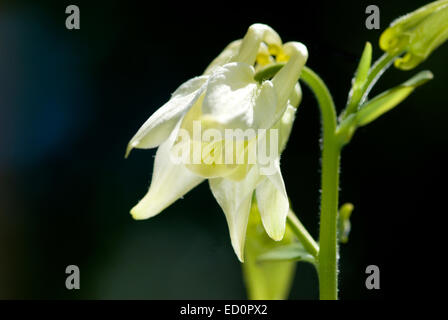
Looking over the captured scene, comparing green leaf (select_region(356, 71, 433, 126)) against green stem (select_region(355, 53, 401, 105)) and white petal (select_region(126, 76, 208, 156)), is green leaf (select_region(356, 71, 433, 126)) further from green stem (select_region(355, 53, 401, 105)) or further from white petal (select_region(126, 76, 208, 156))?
white petal (select_region(126, 76, 208, 156))

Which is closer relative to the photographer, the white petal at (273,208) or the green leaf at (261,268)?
the white petal at (273,208)

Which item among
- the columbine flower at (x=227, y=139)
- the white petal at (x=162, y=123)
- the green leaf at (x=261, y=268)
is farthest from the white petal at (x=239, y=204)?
the green leaf at (x=261, y=268)

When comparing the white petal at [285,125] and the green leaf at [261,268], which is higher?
the white petal at [285,125]

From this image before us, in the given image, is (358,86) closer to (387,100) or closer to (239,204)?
(387,100)

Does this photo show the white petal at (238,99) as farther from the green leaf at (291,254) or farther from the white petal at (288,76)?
the green leaf at (291,254)

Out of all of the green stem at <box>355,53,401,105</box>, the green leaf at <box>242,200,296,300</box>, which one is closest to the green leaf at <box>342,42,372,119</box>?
the green stem at <box>355,53,401,105</box>

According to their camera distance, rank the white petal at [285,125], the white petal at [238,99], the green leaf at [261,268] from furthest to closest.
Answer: the green leaf at [261,268], the white petal at [285,125], the white petal at [238,99]

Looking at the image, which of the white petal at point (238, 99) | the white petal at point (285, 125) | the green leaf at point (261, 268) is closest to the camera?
the white petal at point (238, 99)
